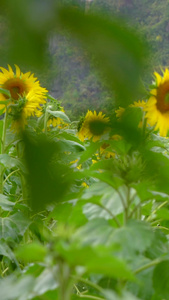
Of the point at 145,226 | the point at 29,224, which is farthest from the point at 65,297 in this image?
the point at 29,224

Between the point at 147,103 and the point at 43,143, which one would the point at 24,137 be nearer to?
the point at 43,143

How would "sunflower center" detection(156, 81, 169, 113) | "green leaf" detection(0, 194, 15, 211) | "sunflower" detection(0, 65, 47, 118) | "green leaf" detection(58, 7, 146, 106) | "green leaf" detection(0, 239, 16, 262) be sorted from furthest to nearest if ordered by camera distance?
"sunflower" detection(0, 65, 47, 118) → "green leaf" detection(0, 194, 15, 211) → "green leaf" detection(0, 239, 16, 262) → "sunflower center" detection(156, 81, 169, 113) → "green leaf" detection(58, 7, 146, 106)

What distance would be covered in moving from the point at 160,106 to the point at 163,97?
4 cm

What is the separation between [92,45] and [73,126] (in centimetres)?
164

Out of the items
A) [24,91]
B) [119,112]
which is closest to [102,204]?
[119,112]

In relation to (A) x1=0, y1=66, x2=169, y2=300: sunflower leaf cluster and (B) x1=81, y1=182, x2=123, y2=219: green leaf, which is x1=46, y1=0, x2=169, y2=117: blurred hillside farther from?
(B) x1=81, y1=182, x2=123, y2=219: green leaf

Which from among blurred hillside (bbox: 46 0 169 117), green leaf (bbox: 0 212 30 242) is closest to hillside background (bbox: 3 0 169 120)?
blurred hillside (bbox: 46 0 169 117)

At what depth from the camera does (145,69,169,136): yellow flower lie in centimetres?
91

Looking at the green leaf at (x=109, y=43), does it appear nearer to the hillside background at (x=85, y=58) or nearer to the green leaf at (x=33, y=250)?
the hillside background at (x=85, y=58)

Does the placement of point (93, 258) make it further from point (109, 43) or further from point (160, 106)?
point (160, 106)

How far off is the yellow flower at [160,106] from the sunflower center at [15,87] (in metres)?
0.45

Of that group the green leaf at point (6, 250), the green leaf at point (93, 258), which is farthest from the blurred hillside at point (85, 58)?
the green leaf at point (6, 250)

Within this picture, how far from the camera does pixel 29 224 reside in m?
1.23

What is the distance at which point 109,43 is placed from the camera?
270 mm
